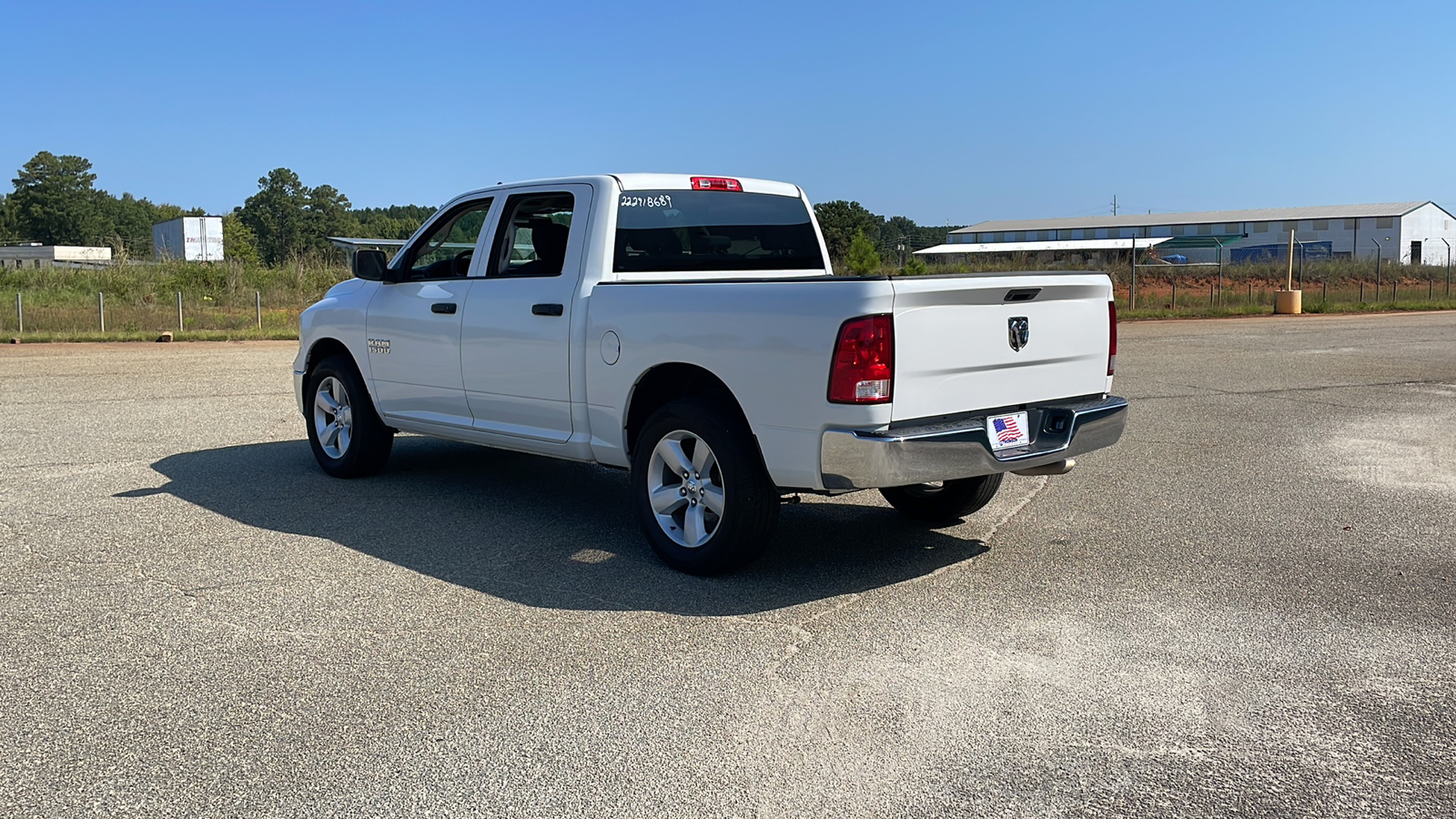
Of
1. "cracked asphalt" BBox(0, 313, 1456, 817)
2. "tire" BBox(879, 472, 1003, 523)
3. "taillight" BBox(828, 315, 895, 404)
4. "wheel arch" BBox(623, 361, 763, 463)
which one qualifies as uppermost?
"taillight" BBox(828, 315, 895, 404)

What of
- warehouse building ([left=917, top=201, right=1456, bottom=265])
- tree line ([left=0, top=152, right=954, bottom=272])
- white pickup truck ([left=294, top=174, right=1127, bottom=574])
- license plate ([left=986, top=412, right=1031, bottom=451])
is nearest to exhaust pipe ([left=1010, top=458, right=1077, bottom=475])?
white pickup truck ([left=294, top=174, right=1127, bottom=574])

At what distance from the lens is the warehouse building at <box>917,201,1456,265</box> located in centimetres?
8867

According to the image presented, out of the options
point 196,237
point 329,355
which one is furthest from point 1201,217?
point 329,355

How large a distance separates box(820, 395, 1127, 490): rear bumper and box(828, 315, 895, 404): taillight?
186mm

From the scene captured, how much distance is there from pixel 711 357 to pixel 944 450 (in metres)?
1.18

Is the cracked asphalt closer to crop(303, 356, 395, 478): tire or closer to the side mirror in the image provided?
crop(303, 356, 395, 478): tire

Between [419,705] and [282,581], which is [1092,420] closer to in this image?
[419,705]

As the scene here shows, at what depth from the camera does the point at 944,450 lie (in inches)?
211

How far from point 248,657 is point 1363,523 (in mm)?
6029

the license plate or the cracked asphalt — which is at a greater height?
the license plate

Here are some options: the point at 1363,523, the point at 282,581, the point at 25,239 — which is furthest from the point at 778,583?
the point at 25,239

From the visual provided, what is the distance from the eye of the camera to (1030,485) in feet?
27.3

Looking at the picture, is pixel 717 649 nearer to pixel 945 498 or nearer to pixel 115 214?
pixel 945 498

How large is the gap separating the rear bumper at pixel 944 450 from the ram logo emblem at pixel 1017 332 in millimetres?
330
